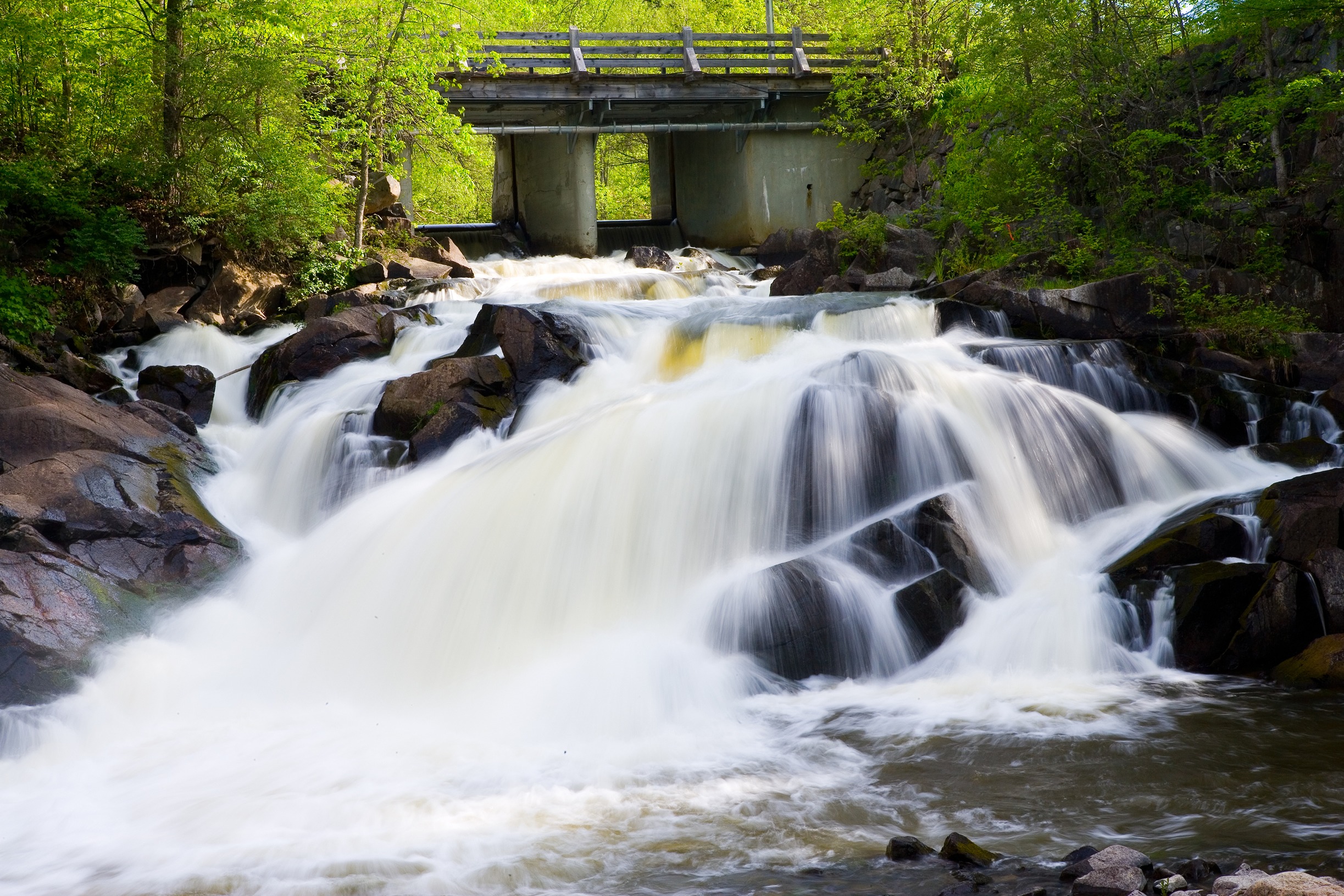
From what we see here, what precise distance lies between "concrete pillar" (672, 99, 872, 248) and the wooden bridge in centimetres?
3

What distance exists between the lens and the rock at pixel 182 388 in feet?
36.3

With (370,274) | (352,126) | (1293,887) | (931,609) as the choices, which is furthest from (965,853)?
(352,126)

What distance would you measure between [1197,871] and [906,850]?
999 millimetres

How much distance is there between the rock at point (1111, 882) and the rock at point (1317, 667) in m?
3.14

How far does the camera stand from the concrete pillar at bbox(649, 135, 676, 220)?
88.6ft

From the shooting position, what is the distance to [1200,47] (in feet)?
44.2

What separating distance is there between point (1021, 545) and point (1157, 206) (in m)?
7.23

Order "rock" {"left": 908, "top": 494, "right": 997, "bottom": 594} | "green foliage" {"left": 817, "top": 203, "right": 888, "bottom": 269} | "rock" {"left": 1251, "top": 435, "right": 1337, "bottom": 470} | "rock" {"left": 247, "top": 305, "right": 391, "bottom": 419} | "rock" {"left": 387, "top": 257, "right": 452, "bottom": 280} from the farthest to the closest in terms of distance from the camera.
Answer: "rock" {"left": 387, "top": 257, "right": 452, "bottom": 280}
"green foliage" {"left": 817, "top": 203, "right": 888, "bottom": 269}
"rock" {"left": 247, "top": 305, "right": 391, "bottom": 419}
"rock" {"left": 1251, "top": 435, "right": 1337, "bottom": 470}
"rock" {"left": 908, "top": 494, "right": 997, "bottom": 594}

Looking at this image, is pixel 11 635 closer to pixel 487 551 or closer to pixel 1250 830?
pixel 487 551

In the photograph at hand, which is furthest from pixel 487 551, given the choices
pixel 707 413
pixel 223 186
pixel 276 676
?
pixel 223 186

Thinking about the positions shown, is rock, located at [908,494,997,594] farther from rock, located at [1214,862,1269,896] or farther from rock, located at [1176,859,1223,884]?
rock, located at [1214,862,1269,896]

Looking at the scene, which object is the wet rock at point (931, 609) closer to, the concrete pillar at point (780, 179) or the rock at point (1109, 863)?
the rock at point (1109, 863)

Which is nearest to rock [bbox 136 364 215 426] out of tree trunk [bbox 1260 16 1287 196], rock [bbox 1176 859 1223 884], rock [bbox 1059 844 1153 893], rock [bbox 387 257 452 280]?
rock [bbox 387 257 452 280]

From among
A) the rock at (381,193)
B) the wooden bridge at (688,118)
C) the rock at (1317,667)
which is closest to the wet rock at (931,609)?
the rock at (1317,667)
